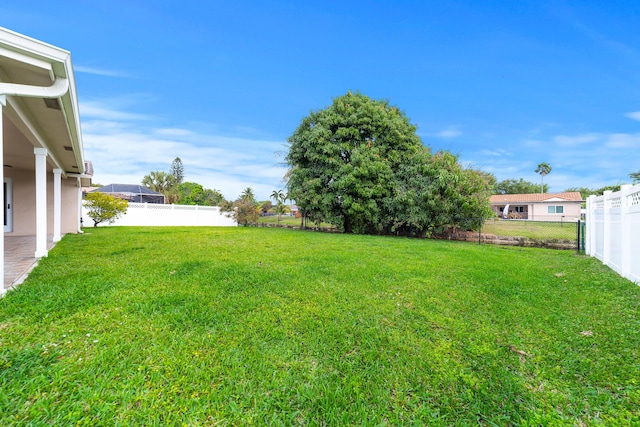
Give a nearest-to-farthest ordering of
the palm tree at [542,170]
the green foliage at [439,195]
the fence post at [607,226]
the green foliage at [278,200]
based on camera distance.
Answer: the fence post at [607,226]
the green foliage at [439,195]
the green foliage at [278,200]
the palm tree at [542,170]

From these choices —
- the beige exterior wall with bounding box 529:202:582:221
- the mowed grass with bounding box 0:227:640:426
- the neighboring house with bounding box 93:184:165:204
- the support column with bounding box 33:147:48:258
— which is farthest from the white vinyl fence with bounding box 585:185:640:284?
the neighboring house with bounding box 93:184:165:204

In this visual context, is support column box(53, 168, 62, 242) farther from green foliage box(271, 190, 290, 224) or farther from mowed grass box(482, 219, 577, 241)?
mowed grass box(482, 219, 577, 241)

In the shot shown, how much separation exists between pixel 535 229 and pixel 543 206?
17.4 m

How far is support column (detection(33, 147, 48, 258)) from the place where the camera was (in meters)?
5.16

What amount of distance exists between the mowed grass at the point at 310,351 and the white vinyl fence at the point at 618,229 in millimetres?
751

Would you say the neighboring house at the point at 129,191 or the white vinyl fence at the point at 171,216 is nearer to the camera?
the white vinyl fence at the point at 171,216

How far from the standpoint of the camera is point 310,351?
8.41 ft

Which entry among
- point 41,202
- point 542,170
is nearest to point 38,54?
point 41,202

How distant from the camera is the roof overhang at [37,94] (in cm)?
316

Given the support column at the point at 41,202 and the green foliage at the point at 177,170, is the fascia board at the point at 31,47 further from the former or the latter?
the green foliage at the point at 177,170

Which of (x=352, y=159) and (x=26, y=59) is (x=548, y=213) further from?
(x=26, y=59)

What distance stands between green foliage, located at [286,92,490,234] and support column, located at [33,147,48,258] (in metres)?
10.1

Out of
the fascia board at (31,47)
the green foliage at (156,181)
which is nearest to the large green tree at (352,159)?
the fascia board at (31,47)

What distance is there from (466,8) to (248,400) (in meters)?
12.5
